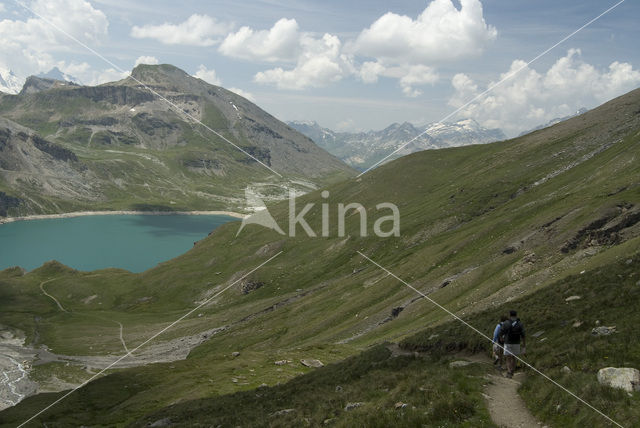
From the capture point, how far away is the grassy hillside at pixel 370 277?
1906 inches

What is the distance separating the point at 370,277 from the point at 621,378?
6840cm

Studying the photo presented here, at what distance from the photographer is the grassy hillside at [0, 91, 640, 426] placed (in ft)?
159

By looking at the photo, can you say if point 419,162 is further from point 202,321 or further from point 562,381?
point 562,381

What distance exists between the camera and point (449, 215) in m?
104

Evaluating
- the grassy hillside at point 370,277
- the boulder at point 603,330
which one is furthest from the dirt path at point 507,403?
the boulder at point 603,330

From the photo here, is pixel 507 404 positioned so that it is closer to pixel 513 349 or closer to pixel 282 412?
pixel 513 349

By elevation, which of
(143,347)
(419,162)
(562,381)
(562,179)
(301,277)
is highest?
(419,162)

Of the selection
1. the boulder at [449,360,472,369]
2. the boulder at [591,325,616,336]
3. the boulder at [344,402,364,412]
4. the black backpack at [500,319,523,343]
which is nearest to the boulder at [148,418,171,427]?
the boulder at [344,402,364,412]

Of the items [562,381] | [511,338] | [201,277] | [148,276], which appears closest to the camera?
[562,381]

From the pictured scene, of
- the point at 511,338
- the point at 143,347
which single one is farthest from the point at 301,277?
the point at 511,338

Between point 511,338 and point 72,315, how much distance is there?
13056 centimetres

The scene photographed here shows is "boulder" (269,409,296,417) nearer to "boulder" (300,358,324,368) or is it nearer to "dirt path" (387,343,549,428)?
"dirt path" (387,343,549,428)

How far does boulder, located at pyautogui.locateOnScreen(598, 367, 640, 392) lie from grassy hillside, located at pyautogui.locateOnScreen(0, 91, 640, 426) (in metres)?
2.10

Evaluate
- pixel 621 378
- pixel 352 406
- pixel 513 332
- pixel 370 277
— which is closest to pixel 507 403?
pixel 513 332
